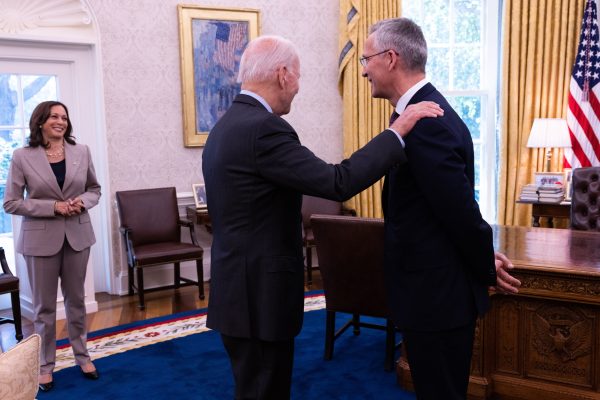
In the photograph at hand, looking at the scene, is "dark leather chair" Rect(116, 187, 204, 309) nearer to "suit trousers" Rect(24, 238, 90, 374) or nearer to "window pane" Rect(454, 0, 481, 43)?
"suit trousers" Rect(24, 238, 90, 374)

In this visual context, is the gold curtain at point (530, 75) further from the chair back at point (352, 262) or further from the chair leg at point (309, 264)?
the chair back at point (352, 262)

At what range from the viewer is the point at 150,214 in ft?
17.1

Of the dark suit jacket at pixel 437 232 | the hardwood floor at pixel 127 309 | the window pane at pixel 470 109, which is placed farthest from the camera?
the window pane at pixel 470 109

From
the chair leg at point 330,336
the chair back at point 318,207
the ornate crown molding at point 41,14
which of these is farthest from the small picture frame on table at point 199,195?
the chair leg at point 330,336

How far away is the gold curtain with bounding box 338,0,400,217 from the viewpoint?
5.97 metres

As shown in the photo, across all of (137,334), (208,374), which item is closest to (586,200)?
(208,374)

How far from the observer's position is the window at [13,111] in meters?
4.84

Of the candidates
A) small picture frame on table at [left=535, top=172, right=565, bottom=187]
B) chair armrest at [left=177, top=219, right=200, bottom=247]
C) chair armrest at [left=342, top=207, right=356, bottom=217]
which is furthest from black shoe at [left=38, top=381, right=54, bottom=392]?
small picture frame on table at [left=535, top=172, right=565, bottom=187]

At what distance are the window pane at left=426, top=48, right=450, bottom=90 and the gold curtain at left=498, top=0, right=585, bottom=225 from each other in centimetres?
62

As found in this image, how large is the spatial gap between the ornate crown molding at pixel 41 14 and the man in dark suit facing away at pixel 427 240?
402 cm

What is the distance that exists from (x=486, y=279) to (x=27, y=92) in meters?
4.49

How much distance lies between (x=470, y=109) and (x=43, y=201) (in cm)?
491

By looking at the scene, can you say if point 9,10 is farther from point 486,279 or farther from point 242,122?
point 486,279

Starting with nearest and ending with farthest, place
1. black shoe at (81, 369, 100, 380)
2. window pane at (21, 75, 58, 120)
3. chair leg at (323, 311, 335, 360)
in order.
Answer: black shoe at (81, 369, 100, 380)
chair leg at (323, 311, 335, 360)
window pane at (21, 75, 58, 120)
